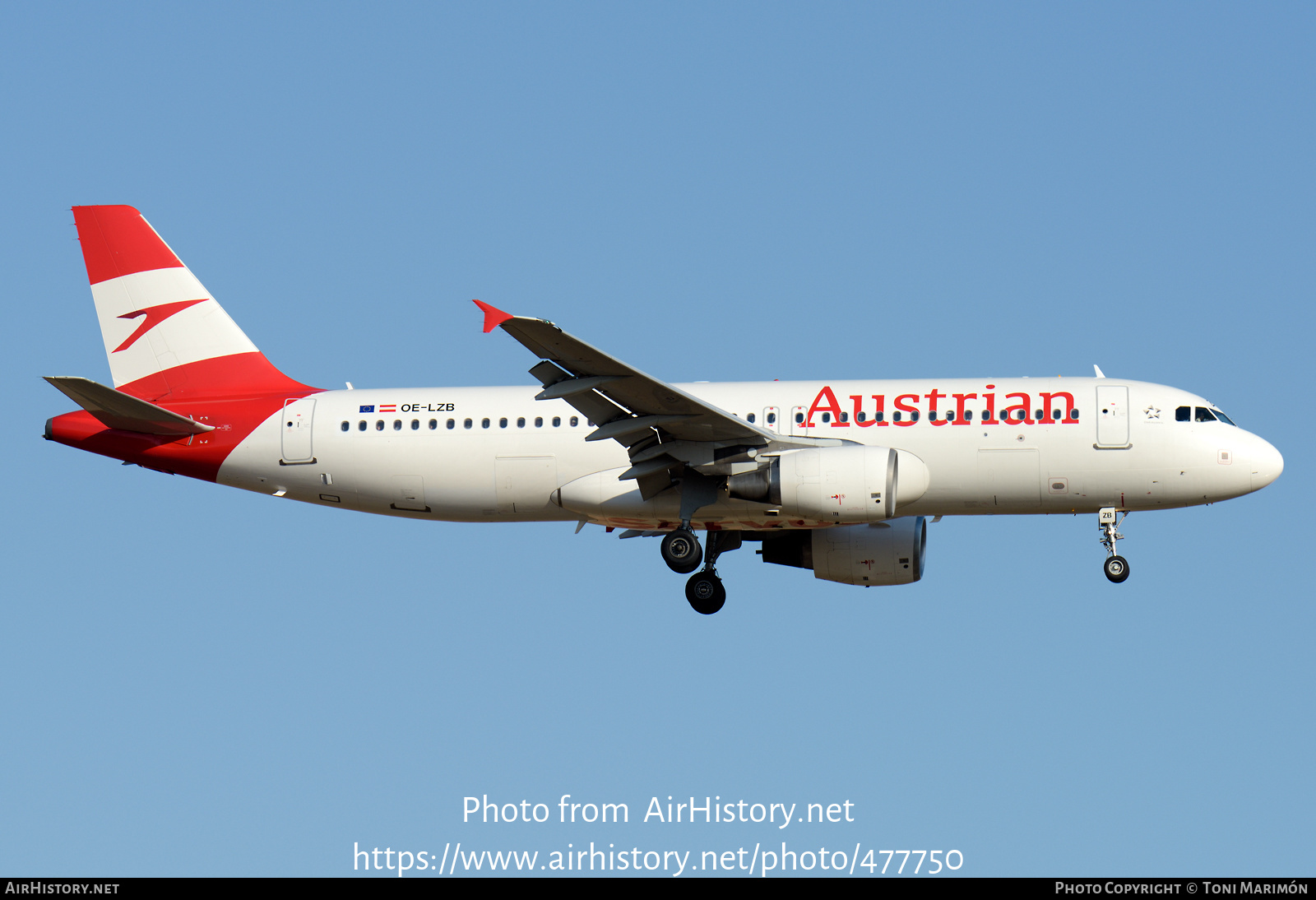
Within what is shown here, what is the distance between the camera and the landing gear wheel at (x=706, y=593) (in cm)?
3575

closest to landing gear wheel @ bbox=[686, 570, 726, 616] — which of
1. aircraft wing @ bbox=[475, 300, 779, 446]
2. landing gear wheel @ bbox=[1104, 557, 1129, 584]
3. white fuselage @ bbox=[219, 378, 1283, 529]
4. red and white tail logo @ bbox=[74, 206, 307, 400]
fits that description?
white fuselage @ bbox=[219, 378, 1283, 529]

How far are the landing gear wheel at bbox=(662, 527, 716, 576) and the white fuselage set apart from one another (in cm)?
47

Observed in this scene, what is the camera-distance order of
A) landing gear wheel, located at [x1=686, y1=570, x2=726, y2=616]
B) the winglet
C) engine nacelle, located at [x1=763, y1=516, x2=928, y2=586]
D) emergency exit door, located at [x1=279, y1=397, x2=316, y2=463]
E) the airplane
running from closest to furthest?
the winglet → the airplane → landing gear wheel, located at [x1=686, y1=570, x2=726, y2=616] → emergency exit door, located at [x1=279, y1=397, x2=316, y2=463] → engine nacelle, located at [x1=763, y1=516, x2=928, y2=586]

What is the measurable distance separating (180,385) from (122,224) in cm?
430

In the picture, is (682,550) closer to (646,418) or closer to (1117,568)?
(646,418)

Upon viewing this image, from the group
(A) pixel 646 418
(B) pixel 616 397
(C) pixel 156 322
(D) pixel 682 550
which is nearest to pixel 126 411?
(C) pixel 156 322

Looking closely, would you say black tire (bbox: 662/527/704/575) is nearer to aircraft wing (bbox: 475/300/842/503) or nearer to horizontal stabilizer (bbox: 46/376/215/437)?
aircraft wing (bbox: 475/300/842/503)

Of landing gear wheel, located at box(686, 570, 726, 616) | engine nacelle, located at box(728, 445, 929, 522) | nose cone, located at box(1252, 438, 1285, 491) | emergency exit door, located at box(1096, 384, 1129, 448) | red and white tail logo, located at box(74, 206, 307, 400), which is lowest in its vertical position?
landing gear wheel, located at box(686, 570, 726, 616)

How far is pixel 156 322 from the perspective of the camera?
125 feet

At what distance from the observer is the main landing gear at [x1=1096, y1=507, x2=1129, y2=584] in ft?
112

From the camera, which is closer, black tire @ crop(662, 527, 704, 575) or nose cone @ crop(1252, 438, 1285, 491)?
nose cone @ crop(1252, 438, 1285, 491)

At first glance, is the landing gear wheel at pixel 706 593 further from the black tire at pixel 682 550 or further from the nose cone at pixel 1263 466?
the nose cone at pixel 1263 466
